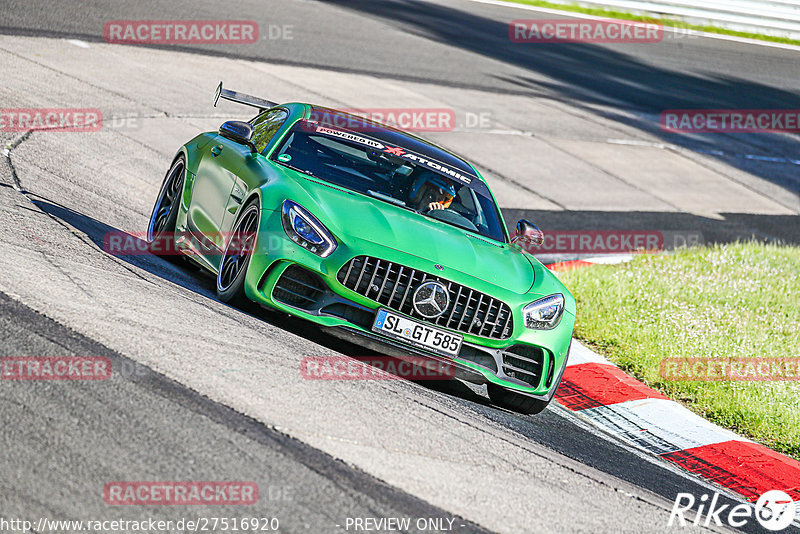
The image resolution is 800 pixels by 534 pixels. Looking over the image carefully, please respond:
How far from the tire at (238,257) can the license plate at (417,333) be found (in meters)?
0.87

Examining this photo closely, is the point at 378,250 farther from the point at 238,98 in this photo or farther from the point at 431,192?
the point at 238,98

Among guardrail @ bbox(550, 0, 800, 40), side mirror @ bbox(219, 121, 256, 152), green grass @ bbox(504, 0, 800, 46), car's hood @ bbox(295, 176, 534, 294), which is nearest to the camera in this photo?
car's hood @ bbox(295, 176, 534, 294)

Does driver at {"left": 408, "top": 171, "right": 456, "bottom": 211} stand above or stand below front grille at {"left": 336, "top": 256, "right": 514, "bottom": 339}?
above

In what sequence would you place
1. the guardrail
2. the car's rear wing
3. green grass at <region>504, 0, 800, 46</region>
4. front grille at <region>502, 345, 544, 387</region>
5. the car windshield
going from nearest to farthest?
front grille at <region>502, 345, 544, 387</region> → the car windshield → the car's rear wing → the guardrail → green grass at <region>504, 0, 800, 46</region>

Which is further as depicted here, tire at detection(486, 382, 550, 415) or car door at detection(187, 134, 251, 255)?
car door at detection(187, 134, 251, 255)

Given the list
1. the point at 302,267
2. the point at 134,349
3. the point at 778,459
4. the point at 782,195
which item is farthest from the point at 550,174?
the point at 134,349

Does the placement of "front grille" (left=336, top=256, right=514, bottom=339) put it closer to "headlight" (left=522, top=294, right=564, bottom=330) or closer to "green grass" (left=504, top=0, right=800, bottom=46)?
"headlight" (left=522, top=294, right=564, bottom=330)

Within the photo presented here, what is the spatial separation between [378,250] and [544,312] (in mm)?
1195

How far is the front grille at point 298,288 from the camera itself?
237 inches

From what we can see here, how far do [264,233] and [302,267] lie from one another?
34cm

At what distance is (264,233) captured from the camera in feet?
20.1

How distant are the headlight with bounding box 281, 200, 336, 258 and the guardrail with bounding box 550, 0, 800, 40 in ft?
77.5

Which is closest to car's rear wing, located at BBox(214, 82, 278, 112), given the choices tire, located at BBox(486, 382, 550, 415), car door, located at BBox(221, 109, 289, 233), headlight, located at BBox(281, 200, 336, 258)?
car door, located at BBox(221, 109, 289, 233)

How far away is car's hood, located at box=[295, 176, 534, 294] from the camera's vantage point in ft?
20.2
